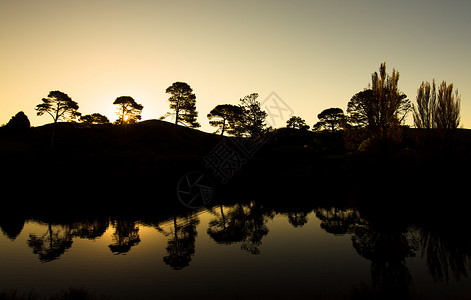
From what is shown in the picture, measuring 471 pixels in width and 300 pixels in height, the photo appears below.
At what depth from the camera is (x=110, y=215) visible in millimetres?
22984

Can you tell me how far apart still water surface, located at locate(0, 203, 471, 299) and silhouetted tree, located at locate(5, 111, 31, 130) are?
5932 centimetres

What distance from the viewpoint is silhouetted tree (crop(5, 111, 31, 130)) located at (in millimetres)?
63750

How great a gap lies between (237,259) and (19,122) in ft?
257

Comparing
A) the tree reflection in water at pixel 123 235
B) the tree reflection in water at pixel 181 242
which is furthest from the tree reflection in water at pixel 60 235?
the tree reflection in water at pixel 181 242

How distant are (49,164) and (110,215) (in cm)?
2709

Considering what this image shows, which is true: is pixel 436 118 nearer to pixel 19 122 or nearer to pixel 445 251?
pixel 445 251

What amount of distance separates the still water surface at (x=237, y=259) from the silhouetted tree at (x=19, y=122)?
195ft

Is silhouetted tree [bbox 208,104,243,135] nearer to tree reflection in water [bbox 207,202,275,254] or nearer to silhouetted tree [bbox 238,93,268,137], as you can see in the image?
silhouetted tree [bbox 238,93,268,137]

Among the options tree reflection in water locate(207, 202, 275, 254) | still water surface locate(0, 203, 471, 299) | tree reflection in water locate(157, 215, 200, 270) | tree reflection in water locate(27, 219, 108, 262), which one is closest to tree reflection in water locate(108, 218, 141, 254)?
still water surface locate(0, 203, 471, 299)

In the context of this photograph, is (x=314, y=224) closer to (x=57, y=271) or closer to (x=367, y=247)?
(x=367, y=247)

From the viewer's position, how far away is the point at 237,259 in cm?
1310

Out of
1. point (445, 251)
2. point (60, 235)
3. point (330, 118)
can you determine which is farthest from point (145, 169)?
point (330, 118)

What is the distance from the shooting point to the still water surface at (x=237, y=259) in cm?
986

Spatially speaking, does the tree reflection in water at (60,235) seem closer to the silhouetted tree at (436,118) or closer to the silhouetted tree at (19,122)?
the silhouetted tree at (436,118)
